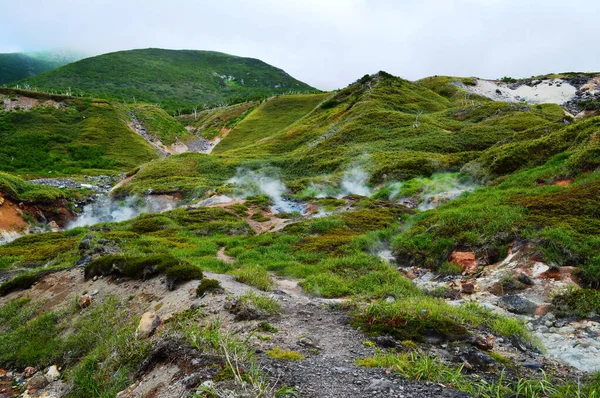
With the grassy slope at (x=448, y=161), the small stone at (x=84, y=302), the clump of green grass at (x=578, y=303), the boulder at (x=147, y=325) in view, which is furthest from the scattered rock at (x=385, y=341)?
the small stone at (x=84, y=302)

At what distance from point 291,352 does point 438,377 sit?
2.56 metres

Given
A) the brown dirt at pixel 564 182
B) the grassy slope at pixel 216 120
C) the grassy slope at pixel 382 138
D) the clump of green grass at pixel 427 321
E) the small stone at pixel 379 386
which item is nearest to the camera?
the small stone at pixel 379 386

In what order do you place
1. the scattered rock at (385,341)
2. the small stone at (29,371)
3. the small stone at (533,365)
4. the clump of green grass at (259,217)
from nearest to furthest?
the small stone at (533,365) → the scattered rock at (385,341) → the small stone at (29,371) → the clump of green grass at (259,217)

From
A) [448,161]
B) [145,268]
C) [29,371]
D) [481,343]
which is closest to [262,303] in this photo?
[481,343]

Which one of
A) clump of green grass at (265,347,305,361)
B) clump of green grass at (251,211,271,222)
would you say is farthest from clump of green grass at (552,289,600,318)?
clump of green grass at (251,211,271,222)

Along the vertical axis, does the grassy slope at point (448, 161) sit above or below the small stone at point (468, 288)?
above

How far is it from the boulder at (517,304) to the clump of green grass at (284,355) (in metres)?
6.77

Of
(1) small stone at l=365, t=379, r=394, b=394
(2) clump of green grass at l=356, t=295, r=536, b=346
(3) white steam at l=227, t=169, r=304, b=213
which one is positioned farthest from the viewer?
(3) white steam at l=227, t=169, r=304, b=213

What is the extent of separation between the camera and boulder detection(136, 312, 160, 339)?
9.01 meters

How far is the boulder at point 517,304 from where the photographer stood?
10.3 meters

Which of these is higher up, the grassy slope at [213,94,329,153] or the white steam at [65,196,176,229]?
the grassy slope at [213,94,329,153]

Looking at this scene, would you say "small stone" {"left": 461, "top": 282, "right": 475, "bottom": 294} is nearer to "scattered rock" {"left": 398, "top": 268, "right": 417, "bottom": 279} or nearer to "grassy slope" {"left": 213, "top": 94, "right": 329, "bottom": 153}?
"scattered rock" {"left": 398, "top": 268, "right": 417, "bottom": 279}

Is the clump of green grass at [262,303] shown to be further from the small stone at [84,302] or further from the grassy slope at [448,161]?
the grassy slope at [448,161]

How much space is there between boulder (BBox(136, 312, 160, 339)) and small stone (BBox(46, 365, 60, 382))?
2.60 metres
